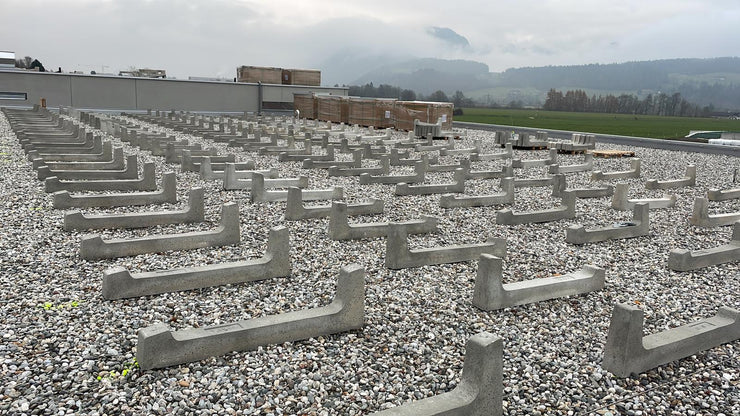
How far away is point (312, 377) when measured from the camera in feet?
14.1

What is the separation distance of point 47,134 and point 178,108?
21.4 meters

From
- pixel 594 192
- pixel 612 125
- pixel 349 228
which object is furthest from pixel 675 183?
pixel 612 125

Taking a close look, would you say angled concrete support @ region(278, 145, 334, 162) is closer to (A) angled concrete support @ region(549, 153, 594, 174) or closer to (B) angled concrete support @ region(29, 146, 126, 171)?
(B) angled concrete support @ region(29, 146, 126, 171)

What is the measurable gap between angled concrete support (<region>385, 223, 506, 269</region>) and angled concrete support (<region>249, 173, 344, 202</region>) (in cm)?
402

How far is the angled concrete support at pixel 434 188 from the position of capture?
39.3 feet

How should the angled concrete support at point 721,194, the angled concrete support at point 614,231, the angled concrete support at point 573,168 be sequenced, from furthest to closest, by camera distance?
1. the angled concrete support at point 573,168
2. the angled concrete support at point 721,194
3. the angled concrete support at point 614,231

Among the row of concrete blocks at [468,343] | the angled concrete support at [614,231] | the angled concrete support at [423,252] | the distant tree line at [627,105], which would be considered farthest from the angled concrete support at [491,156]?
the distant tree line at [627,105]

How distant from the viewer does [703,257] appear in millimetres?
7613

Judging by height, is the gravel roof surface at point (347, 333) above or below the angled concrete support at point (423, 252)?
below

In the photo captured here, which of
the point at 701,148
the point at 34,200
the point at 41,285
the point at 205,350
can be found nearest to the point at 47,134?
the point at 34,200

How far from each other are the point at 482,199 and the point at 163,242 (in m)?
6.53

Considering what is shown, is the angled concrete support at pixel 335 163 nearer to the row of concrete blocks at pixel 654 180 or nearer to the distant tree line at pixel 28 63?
the row of concrete blocks at pixel 654 180

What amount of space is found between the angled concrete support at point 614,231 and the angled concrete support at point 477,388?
17.1ft

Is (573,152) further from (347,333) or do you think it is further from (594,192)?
(347,333)
